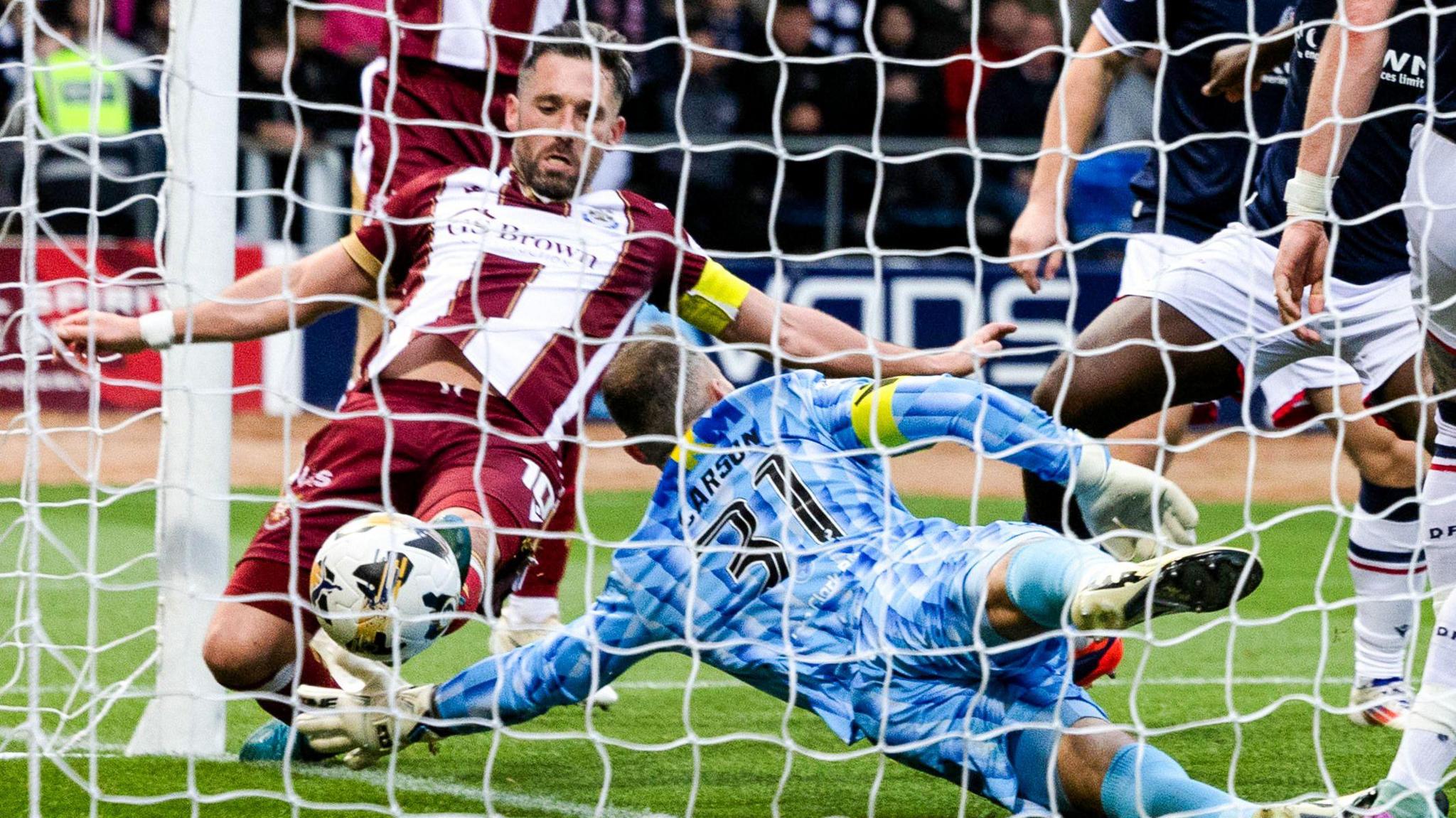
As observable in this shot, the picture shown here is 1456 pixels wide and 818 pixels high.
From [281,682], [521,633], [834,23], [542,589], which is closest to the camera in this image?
[281,682]

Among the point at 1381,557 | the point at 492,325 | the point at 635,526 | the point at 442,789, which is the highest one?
the point at 492,325

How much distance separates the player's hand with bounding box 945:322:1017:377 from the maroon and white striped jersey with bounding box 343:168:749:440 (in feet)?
1.69

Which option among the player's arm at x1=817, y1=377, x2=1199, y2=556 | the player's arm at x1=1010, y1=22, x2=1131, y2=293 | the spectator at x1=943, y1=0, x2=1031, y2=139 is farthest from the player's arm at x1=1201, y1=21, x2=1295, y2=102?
the spectator at x1=943, y1=0, x2=1031, y2=139

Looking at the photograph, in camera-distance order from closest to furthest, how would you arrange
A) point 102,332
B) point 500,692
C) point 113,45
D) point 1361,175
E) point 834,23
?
point 500,692 < point 102,332 < point 1361,175 < point 113,45 < point 834,23

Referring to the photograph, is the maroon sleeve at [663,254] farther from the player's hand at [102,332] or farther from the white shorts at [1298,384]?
the white shorts at [1298,384]

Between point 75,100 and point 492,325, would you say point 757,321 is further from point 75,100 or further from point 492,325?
point 75,100

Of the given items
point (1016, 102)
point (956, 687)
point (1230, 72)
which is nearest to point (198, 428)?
point (956, 687)

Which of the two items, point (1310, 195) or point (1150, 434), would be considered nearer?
point (1310, 195)

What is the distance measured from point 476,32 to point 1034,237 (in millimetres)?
1738

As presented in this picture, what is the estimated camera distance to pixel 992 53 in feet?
35.6

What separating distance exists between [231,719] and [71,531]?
3195 millimetres

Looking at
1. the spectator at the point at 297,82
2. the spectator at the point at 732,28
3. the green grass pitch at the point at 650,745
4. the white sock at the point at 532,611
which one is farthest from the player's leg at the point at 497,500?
the spectator at the point at 732,28

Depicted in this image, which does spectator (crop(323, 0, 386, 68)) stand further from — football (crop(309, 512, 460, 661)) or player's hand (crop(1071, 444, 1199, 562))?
player's hand (crop(1071, 444, 1199, 562))

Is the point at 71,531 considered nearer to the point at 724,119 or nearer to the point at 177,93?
the point at 177,93
